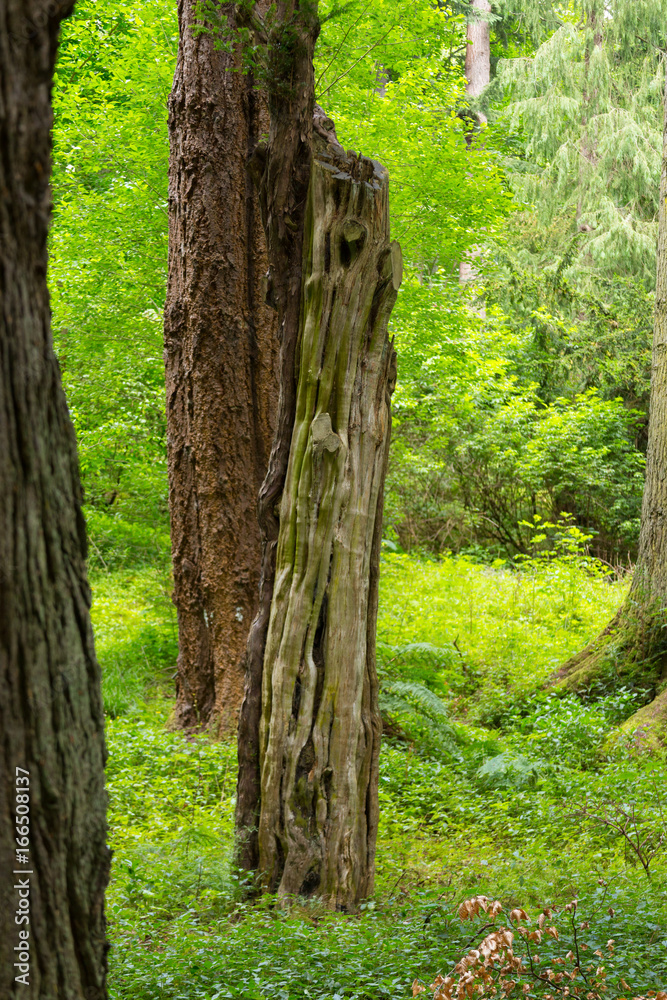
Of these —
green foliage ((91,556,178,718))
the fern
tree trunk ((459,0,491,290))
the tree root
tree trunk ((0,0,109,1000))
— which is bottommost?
green foliage ((91,556,178,718))

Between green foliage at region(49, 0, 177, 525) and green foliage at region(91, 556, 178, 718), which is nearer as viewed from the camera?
green foliage at region(91, 556, 178, 718)

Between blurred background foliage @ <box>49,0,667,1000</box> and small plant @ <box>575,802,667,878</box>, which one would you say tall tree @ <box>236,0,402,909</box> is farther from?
small plant @ <box>575,802,667,878</box>

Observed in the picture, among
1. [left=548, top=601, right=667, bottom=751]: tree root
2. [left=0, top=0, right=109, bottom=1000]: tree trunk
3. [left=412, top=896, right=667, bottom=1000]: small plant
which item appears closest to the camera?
[left=0, top=0, right=109, bottom=1000]: tree trunk

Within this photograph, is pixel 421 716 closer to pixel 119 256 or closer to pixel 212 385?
pixel 212 385

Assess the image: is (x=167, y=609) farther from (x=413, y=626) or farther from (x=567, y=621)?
(x=567, y=621)

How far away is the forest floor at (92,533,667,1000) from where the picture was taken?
3.32 meters

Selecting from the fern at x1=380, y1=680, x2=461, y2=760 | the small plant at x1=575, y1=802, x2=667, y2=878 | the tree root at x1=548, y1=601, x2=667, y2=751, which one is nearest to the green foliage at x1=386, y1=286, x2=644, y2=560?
the tree root at x1=548, y1=601, x2=667, y2=751

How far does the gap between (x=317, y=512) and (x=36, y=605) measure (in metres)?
2.70

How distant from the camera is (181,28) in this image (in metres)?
7.43

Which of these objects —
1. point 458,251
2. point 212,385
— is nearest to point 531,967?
point 212,385

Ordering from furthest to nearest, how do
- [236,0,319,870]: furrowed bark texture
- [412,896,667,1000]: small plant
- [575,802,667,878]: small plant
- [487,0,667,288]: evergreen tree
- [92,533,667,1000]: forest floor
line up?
[487,0,667,288]: evergreen tree → [575,802,667,878]: small plant → [236,0,319,870]: furrowed bark texture → [92,533,667,1000]: forest floor → [412,896,667,1000]: small plant

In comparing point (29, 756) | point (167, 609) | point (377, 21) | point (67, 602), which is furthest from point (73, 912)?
point (377, 21)

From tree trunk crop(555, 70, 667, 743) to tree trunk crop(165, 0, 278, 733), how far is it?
3.12 metres

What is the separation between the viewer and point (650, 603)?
8000mm
